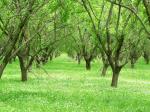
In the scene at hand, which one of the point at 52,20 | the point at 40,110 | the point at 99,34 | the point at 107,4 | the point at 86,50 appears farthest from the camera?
the point at 86,50

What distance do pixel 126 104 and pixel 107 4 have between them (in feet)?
A: 58.7

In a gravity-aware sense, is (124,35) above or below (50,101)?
above

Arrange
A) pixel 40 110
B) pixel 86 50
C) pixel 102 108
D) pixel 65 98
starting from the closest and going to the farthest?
pixel 40 110 < pixel 102 108 < pixel 65 98 < pixel 86 50

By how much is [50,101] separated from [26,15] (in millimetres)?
4484

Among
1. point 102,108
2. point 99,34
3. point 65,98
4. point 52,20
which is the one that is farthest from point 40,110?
point 52,20

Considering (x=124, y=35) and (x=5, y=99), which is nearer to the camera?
(x=5, y=99)

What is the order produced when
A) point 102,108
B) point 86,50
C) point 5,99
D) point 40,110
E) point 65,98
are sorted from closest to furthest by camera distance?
1. point 40,110
2. point 102,108
3. point 5,99
4. point 65,98
5. point 86,50

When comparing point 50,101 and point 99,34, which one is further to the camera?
point 99,34

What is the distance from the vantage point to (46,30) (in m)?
40.3

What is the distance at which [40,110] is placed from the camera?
63.2 ft

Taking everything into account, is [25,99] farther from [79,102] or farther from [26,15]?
[26,15]

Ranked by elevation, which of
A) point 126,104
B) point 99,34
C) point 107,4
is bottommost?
point 126,104

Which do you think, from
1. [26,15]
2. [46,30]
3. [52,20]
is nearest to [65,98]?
[26,15]

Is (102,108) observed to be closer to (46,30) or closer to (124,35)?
(124,35)
